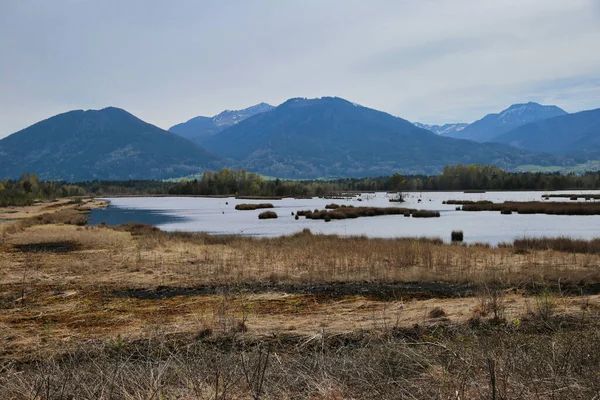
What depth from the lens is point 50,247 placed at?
33.0 metres

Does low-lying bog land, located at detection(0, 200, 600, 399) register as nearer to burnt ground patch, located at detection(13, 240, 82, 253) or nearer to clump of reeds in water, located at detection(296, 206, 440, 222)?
burnt ground patch, located at detection(13, 240, 82, 253)

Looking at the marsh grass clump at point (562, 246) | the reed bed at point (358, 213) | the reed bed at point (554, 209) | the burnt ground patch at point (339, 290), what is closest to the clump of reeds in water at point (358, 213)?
the reed bed at point (358, 213)

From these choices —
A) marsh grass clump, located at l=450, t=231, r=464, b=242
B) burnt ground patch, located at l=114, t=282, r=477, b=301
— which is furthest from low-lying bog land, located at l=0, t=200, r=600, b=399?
marsh grass clump, located at l=450, t=231, r=464, b=242

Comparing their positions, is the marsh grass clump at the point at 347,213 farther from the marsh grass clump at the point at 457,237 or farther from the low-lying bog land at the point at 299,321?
the low-lying bog land at the point at 299,321

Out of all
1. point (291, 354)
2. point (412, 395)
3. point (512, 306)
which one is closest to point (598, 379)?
point (412, 395)

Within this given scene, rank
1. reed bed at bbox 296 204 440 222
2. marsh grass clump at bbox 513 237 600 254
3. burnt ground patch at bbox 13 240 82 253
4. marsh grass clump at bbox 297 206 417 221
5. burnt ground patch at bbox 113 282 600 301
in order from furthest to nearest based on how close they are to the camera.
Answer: marsh grass clump at bbox 297 206 417 221 → reed bed at bbox 296 204 440 222 → burnt ground patch at bbox 13 240 82 253 → marsh grass clump at bbox 513 237 600 254 → burnt ground patch at bbox 113 282 600 301

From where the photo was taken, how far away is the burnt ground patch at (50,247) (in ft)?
101

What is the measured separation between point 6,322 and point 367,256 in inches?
685

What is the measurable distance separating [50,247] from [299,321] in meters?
27.1

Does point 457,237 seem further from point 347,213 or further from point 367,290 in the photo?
point 347,213

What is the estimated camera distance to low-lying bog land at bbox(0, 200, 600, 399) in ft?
20.3

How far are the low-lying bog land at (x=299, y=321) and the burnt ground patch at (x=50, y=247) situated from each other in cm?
34

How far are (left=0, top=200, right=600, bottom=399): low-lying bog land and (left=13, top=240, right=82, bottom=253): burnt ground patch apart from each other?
1.12 ft

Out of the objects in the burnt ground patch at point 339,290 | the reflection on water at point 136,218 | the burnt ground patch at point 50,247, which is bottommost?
the reflection on water at point 136,218
